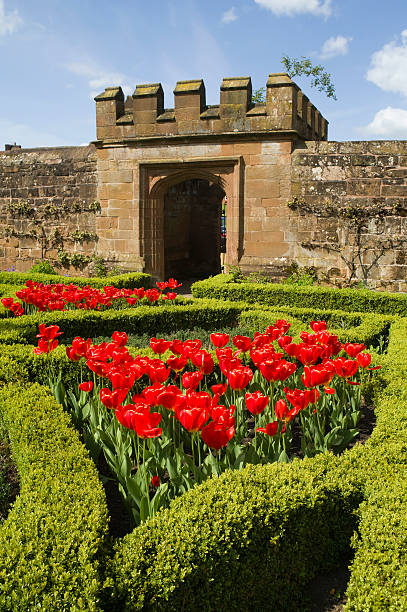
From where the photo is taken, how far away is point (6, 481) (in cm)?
351

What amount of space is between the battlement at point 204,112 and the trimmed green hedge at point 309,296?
12.2 ft

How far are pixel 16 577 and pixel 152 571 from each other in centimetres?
57

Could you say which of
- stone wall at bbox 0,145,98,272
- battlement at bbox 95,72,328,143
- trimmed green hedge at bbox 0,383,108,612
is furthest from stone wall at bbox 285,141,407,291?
trimmed green hedge at bbox 0,383,108,612

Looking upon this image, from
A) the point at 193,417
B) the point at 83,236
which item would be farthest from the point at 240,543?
the point at 83,236

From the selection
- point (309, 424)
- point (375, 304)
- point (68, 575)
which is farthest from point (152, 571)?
point (375, 304)

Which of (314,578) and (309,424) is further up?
(309,424)

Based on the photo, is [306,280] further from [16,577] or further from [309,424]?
[16,577]

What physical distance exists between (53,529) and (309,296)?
296 inches

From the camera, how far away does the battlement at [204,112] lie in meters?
11.0

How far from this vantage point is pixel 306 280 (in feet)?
36.7

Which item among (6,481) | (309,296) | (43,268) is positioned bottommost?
(6,481)

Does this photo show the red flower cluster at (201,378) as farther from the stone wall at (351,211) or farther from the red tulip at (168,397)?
the stone wall at (351,211)

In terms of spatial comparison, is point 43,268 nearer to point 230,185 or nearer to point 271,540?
point 230,185

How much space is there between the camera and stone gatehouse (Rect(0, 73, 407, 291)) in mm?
10781
